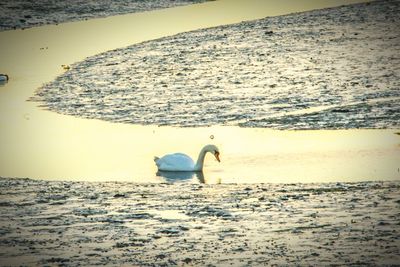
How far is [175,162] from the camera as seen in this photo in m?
15.1

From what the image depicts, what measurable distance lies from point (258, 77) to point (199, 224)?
10737 millimetres

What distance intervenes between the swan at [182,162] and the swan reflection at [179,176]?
52 mm

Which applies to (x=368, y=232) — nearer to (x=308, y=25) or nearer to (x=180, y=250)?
(x=180, y=250)

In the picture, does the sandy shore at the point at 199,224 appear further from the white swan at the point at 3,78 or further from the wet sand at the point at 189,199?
the white swan at the point at 3,78

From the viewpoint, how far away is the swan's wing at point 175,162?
49.3 feet

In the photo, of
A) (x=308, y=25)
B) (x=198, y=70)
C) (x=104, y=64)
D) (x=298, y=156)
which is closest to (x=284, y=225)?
(x=298, y=156)

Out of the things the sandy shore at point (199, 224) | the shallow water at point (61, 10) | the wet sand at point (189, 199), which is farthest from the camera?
the shallow water at point (61, 10)

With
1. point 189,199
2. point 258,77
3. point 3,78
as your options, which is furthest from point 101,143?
point 3,78

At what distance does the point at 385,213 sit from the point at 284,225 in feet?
3.43

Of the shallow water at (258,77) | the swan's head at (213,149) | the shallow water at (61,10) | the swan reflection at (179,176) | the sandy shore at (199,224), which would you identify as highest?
the shallow water at (61,10)

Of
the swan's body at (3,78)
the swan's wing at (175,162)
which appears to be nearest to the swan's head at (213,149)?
the swan's wing at (175,162)

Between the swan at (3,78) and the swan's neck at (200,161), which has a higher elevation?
the swan at (3,78)

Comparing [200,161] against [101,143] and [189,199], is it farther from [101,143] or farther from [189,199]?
[101,143]

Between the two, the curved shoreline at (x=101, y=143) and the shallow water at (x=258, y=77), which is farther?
the shallow water at (x=258, y=77)
